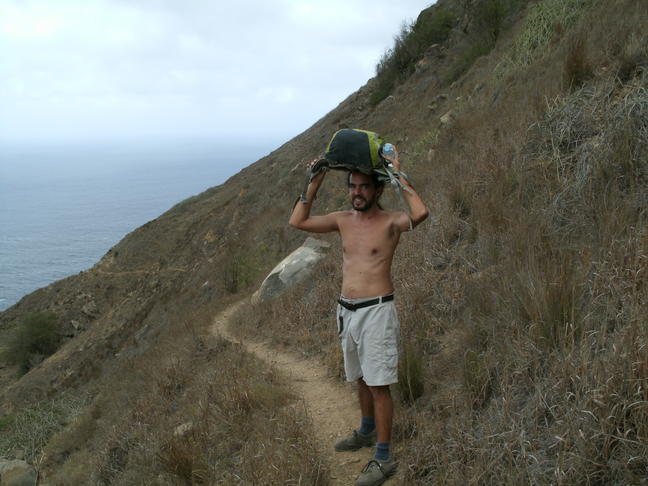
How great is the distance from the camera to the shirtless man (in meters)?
→ 3.16

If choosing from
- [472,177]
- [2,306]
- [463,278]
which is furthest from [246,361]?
[2,306]

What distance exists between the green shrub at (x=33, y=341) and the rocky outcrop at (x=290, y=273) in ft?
60.3

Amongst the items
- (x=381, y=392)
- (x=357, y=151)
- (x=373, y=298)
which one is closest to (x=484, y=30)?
(x=357, y=151)

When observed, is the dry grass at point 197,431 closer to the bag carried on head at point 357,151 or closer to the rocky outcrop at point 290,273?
the rocky outcrop at point 290,273

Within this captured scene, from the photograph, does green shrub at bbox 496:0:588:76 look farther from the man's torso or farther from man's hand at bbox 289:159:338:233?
the man's torso

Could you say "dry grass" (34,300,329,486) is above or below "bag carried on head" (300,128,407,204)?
below

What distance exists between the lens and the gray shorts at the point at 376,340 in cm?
313

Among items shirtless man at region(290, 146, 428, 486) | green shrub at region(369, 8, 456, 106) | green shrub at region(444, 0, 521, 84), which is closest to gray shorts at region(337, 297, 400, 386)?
shirtless man at region(290, 146, 428, 486)

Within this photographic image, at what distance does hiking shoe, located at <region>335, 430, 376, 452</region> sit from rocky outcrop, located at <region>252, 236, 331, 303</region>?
531 cm

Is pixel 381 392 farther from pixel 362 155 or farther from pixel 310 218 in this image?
pixel 362 155

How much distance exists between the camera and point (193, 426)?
15.2 feet

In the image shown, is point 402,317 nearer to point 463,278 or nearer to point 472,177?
point 463,278

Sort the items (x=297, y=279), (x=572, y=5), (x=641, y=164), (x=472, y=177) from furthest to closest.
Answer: (x=572, y=5) → (x=297, y=279) → (x=472, y=177) → (x=641, y=164)

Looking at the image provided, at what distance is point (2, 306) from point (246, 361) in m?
86.0
